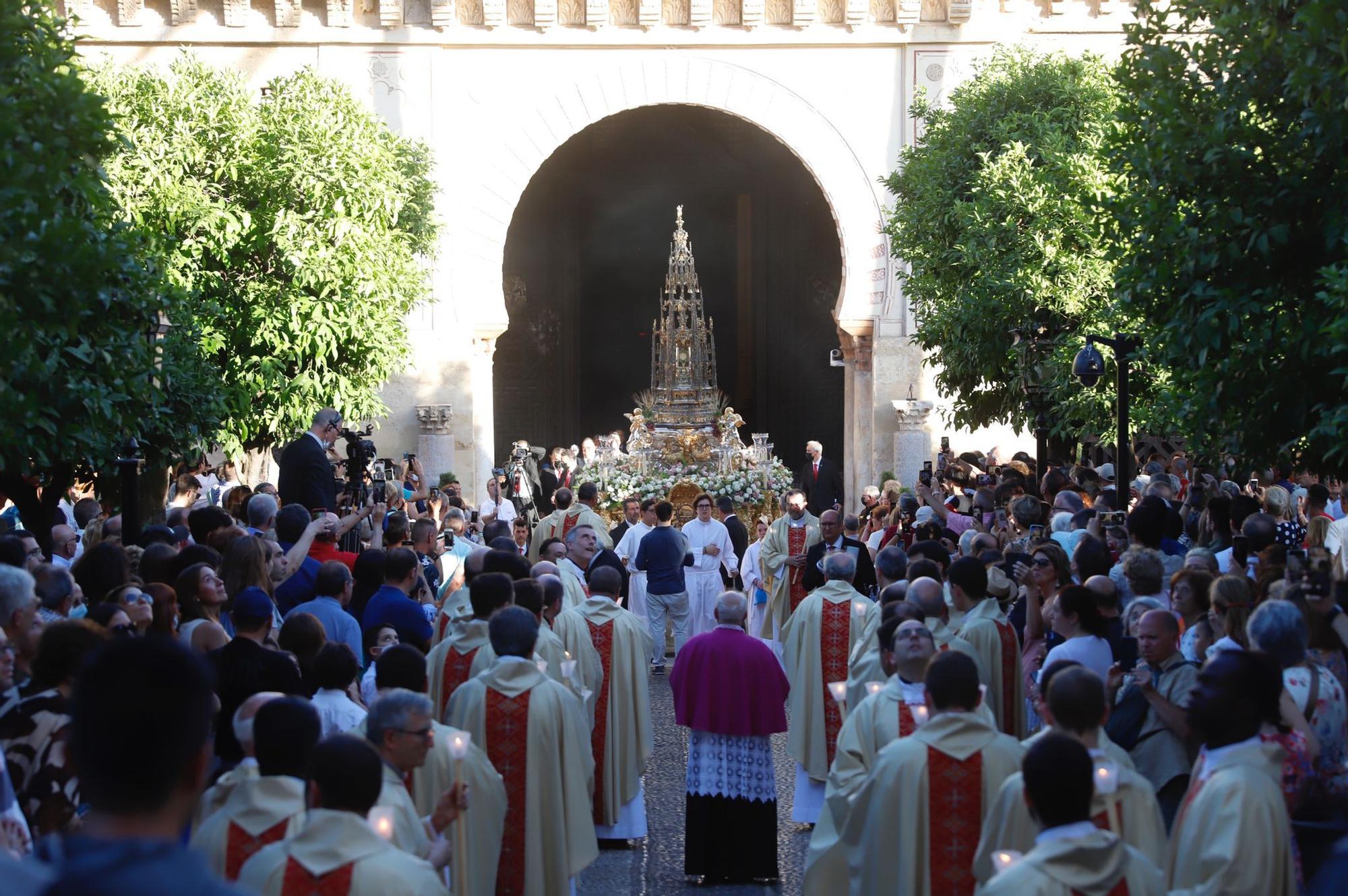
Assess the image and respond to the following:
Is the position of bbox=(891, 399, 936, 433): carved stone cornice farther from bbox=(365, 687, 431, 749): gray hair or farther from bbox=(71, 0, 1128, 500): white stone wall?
bbox=(365, 687, 431, 749): gray hair

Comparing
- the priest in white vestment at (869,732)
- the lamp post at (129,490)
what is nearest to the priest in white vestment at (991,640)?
the priest in white vestment at (869,732)

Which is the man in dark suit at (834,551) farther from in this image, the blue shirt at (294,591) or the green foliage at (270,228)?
the green foliage at (270,228)

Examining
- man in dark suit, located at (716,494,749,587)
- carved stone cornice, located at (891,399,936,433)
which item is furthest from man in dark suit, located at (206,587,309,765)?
carved stone cornice, located at (891,399,936,433)

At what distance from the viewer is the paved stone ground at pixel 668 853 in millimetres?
8117

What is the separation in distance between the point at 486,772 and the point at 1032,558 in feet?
12.6

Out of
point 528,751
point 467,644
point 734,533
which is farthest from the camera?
point 734,533

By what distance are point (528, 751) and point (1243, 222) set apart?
4724 mm

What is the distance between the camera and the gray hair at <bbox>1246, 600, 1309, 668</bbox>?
5672mm

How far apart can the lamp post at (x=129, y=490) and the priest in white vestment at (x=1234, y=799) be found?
23.2 feet

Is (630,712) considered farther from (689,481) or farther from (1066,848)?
(689,481)

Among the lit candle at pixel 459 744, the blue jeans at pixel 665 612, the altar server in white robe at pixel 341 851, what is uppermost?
the altar server in white robe at pixel 341 851

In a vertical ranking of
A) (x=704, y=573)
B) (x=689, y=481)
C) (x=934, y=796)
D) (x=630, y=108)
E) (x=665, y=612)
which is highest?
(x=630, y=108)

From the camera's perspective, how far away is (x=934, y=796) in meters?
5.41

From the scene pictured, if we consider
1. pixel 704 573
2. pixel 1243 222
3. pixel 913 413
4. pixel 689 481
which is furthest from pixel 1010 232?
pixel 1243 222
